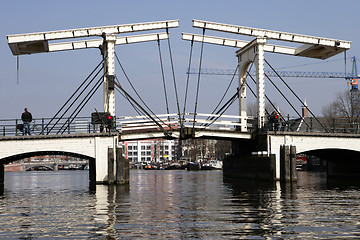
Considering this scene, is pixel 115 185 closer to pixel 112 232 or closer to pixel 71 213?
pixel 71 213

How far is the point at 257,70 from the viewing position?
27.7 metres

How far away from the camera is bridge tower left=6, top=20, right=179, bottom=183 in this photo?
24391 millimetres

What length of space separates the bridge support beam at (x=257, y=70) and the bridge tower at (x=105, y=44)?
502 cm

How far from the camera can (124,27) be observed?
85.7 feet

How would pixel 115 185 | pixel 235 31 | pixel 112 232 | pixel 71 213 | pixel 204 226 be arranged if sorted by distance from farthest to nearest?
pixel 235 31, pixel 115 185, pixel 71 213, pixel 204 226, pixel 112 232

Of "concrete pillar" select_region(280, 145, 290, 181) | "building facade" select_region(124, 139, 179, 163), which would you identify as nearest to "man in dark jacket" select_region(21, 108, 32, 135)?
"concrete pillar" select_region(280, 145, 290, 181)

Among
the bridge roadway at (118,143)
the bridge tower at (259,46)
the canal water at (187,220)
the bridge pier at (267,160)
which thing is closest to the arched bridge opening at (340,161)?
the bridge roadway at (118,143)

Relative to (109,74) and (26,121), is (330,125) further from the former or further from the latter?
(26,121)

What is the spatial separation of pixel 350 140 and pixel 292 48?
683 cm

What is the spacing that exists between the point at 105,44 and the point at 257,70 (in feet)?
29.1

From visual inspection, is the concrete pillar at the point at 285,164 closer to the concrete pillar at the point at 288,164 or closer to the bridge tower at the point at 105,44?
the concrete pillar at the point at 288,164

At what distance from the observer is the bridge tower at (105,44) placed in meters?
24.4

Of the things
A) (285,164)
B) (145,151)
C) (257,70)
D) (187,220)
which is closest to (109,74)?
(257,70)

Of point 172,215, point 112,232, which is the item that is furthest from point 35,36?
point 112,232
